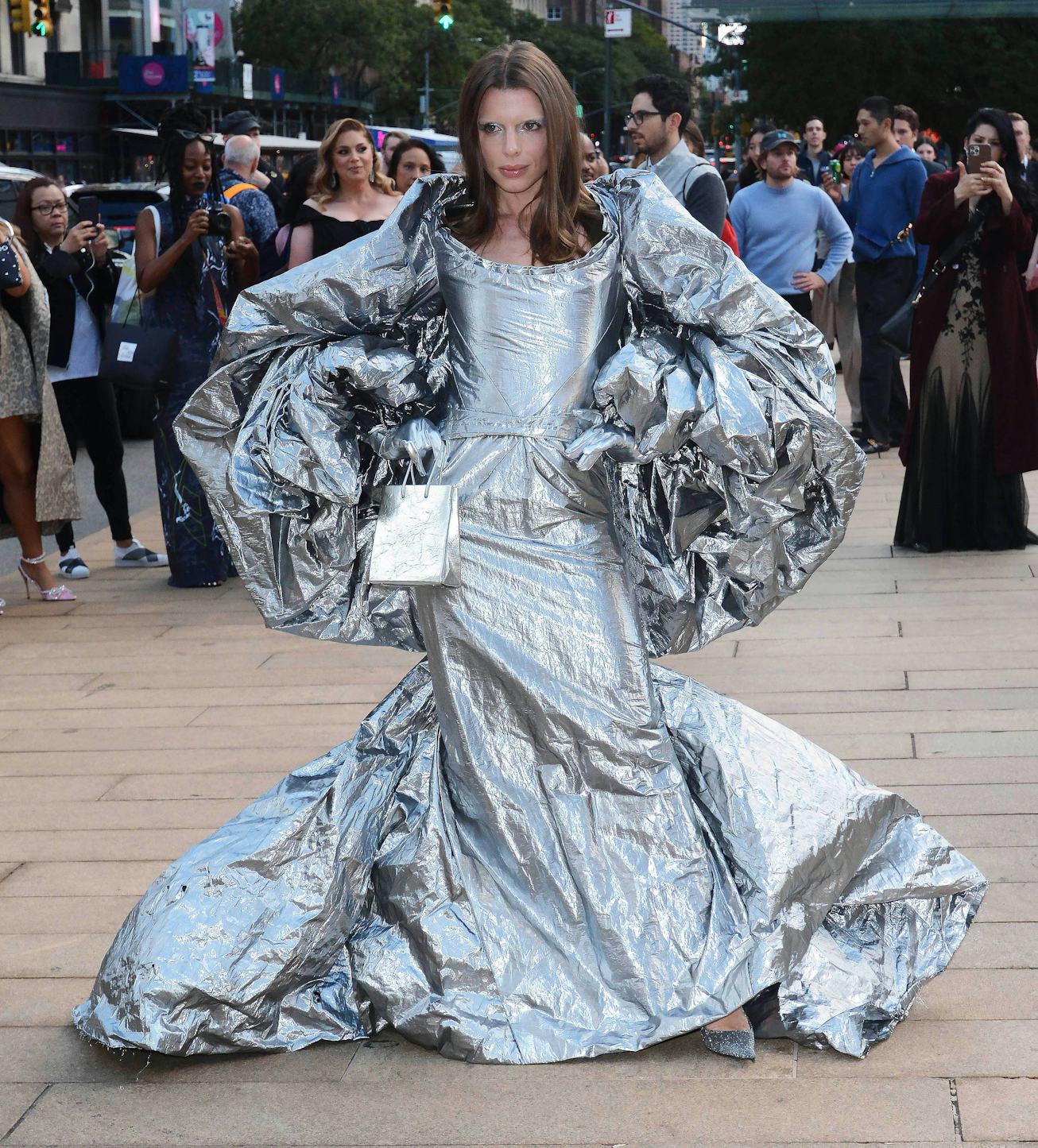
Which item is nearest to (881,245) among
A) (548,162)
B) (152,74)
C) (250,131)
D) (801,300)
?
(801,300)

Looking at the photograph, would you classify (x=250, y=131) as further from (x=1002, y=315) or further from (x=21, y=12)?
(x=21, y=12)

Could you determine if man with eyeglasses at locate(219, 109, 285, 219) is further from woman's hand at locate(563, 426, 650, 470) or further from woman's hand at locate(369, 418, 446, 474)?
woman's hand at locate(563, 426, 650, 470)

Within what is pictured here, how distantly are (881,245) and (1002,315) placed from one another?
2.69m

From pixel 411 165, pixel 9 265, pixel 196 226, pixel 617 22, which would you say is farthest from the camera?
pixel 617 22

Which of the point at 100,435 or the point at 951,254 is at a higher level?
the point at 951,254

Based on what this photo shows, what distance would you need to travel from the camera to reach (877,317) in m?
9.66

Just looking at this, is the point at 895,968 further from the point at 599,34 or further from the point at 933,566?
the point at 599,34

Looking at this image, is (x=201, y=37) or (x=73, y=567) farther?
(x=201, y=37)

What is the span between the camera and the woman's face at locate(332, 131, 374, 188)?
6898 mm

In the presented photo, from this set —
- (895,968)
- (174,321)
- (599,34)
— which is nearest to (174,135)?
(174,321)

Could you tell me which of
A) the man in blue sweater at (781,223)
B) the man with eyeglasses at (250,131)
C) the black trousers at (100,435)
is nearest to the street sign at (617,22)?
the man with eyeglasses at (250,131)

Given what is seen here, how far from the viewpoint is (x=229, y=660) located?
6.10 metres

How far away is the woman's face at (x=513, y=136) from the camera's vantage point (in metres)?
2.99

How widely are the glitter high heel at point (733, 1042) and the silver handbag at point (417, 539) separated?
2.99 ft
